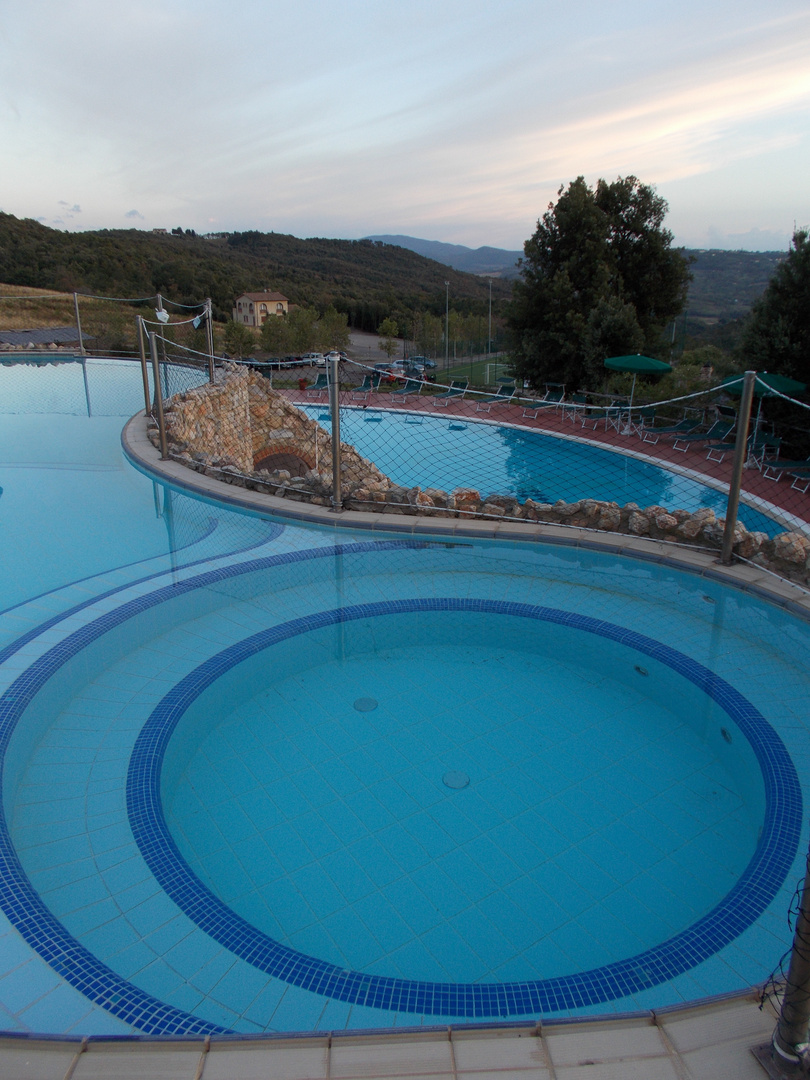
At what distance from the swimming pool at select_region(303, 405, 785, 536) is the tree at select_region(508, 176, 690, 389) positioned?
3.64 m

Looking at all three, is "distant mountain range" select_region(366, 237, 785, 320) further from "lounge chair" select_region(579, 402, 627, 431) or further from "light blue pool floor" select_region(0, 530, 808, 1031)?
"light blue pool floor" select_region(0, 530, 808, 1031)

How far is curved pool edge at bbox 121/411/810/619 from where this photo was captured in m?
3.94

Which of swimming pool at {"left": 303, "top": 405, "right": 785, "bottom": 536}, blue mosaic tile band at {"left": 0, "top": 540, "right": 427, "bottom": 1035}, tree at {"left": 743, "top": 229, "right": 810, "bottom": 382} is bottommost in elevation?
swimming pool at {"left": 303, "top": 405, "right": 785, "bottom": 536}

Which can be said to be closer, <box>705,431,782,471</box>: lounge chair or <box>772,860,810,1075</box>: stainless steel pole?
<box>772,860,810,1075</box>: stainless steel pole

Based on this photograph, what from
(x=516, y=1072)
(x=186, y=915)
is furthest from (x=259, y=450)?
(x=516, y=1072)

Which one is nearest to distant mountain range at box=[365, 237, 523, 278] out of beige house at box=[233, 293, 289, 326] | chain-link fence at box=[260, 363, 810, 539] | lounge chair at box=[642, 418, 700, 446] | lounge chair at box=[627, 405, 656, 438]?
beige house at box=[233, 293, 289, 326]

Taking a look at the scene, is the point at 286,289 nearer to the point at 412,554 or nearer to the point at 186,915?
the point at 412,554

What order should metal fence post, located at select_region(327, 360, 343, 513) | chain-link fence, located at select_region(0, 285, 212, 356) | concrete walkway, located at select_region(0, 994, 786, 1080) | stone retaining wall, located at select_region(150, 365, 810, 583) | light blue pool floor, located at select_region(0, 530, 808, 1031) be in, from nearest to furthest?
concrete walkway, located at select_region(0, 994, 786, 1080), light blue pool floor, located at select_region(0, 530, 808, 1031), stone retaining wall, located at select_region(150, 365, 810, 583), metal fence post, located at select_region(327, 360, 343, 513), chain-link fence, located at select_region(0, 285, 212, 356)

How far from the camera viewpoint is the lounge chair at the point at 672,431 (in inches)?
388

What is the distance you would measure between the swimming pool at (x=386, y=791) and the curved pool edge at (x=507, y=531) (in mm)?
125

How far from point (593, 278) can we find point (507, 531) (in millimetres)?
10419

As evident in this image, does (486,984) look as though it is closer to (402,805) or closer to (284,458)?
(402,805)

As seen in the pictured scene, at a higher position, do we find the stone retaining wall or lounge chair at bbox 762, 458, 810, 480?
the stone retaining wall

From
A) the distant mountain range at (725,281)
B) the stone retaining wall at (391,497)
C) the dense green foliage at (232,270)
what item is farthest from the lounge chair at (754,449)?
the distant mountain range at (725,281)
